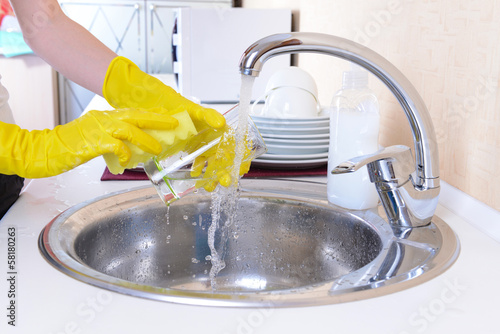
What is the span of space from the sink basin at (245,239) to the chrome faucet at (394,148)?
4cm

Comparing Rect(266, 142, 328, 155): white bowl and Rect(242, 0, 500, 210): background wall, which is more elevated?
Rect(242, 0, 500, 210): background wall

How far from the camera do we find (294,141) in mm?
1241

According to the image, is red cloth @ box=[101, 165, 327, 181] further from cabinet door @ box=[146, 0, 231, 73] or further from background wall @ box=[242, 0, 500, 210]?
cabinet door @ box=[146, 0, 231, 73]

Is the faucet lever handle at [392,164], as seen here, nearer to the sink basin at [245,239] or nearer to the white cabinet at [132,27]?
the sink basin at [245,239]

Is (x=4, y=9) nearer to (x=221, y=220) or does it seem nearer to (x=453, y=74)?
(x=221, y=220)

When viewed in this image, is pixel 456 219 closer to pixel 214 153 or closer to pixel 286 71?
pixel 214 153

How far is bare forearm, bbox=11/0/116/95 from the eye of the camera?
1196 mm

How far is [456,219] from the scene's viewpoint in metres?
0.94

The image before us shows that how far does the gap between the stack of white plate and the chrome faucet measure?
37cm

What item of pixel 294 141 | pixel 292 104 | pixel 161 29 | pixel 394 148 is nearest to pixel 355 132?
pixel 394 148

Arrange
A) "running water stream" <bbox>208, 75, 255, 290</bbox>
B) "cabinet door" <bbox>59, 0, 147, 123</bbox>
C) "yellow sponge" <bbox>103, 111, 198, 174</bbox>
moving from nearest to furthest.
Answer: "yellow sponge" <bbox>103, 111, 198, 174</bbox> → "running water stream" <bbox>208, 75, 255, 290</bbox> → "cabinet door" <bbox>59, 0, 147, 123</bbox>

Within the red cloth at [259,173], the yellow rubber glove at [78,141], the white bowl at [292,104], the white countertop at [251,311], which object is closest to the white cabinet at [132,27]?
the white bowl at [292,104]

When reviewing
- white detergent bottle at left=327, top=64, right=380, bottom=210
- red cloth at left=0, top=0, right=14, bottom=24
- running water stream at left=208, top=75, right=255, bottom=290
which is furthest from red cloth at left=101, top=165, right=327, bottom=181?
red cloth at left=0, top=0, right=14, bottom=24

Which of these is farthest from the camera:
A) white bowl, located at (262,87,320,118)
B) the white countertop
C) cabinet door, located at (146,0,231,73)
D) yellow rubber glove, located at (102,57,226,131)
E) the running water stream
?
cabinet door, located at (146,0,231,73)
